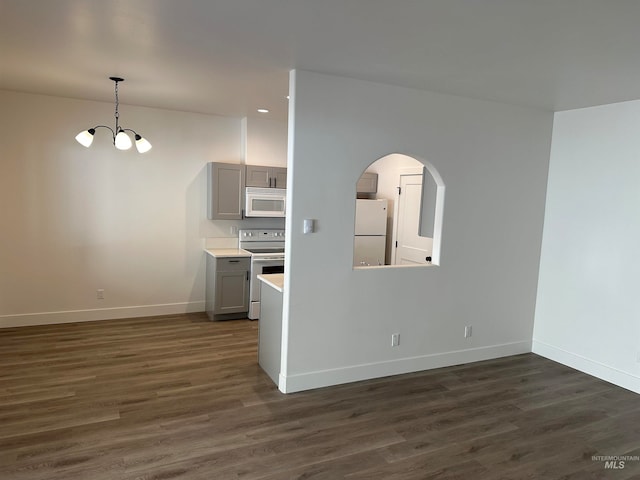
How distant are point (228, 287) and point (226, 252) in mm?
462

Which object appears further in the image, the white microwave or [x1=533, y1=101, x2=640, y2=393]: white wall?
the white microwave

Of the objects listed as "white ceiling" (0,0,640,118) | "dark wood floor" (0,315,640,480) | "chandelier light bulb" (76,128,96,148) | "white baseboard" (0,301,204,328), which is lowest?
"dark wood floor" (0,315,640,480)

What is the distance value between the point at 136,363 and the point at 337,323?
6.51 ft

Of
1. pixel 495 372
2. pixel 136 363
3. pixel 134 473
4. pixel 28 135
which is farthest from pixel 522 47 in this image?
pixel 28 135

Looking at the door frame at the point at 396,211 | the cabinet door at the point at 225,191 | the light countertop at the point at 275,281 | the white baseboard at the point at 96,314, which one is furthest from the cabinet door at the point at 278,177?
the light countertop at the point at 275,281

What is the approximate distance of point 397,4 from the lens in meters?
2.13

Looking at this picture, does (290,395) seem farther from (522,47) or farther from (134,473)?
(522,47)

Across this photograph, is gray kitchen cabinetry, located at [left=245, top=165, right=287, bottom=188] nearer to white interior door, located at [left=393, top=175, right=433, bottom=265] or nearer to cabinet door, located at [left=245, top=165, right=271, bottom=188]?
cabinet door, located at [left=245, top=165, right=271, bottom=188]

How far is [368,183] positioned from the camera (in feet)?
21.7

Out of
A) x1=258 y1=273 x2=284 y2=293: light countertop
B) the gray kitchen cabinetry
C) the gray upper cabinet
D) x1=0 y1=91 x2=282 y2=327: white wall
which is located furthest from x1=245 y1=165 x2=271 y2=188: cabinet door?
x1=258 y1=273 x2=284 y2=293: light countertop

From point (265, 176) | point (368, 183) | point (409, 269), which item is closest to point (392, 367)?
point (409, 269)

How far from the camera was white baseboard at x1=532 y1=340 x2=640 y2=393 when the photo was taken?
395 cm

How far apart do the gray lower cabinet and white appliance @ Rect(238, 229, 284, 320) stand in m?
0.09

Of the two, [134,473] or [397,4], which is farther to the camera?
[134,473]
